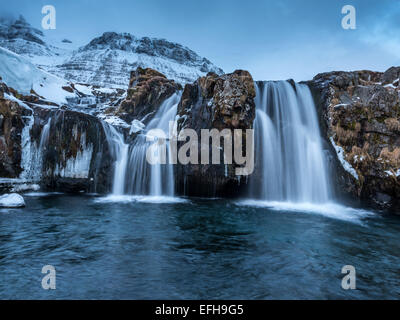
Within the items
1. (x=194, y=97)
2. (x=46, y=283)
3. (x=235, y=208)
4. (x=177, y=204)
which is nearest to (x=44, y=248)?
(x=46, y=283)

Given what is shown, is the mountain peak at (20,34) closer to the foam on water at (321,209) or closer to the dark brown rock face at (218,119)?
the dark brown rock face at (218,119)

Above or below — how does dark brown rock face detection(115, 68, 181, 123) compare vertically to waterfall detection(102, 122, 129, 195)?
above

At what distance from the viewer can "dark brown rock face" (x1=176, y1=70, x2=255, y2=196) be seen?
14.2 metres

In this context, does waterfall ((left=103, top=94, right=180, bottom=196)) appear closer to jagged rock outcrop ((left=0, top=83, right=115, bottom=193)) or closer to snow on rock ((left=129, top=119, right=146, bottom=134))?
jagged rock outcrop ((left=0, top=83, right=115, bottom=193))

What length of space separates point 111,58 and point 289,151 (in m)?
107

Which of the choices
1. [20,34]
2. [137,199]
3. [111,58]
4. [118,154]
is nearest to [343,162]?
[137,199]

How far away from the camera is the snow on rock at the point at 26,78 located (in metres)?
24.8

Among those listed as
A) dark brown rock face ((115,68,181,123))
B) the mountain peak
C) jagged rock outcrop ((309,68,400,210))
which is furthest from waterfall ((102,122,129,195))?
the mountain peak

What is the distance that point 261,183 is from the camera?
1492cm

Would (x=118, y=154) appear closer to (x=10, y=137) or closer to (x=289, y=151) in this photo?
(x=10, y=137)

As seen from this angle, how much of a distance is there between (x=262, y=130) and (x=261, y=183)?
9.88 feet

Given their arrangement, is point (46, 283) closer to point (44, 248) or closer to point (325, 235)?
point (44, 248)

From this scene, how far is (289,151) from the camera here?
14.8 metres

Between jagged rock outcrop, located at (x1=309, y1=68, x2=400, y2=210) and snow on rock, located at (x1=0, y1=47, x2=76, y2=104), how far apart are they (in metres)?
27.0
